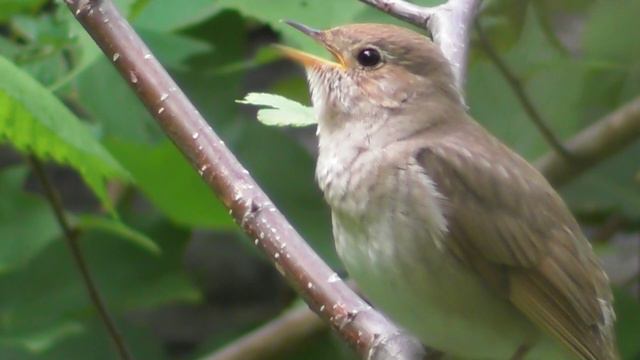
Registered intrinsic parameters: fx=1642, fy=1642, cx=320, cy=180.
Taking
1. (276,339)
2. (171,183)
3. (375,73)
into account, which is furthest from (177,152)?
(375,73)

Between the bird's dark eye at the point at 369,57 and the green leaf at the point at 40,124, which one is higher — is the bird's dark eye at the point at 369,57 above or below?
below

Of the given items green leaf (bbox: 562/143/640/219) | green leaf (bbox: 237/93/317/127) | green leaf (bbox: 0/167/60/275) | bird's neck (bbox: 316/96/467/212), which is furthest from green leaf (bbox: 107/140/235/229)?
green leaf (bbox: 237/93/317/127)

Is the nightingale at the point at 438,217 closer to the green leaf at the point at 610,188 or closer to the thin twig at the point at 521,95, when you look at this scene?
the thin twig at the point at 521,95

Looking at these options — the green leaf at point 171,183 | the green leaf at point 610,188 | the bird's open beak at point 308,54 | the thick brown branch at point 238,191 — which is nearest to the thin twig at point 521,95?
the green leaf at point 610,188

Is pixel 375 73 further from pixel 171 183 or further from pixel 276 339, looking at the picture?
pixel 276 339

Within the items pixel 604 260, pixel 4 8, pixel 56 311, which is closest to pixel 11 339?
pixel 56 311

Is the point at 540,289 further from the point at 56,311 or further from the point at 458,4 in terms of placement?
the point at 56,311
